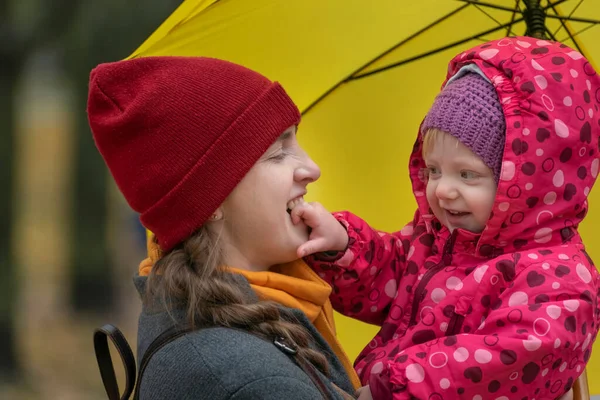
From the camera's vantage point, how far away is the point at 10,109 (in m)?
5.23

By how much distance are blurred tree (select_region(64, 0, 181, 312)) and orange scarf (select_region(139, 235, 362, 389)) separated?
11.7 feet

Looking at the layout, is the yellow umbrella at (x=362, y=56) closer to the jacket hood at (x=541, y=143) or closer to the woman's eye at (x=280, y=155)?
the jacket hood at (x=541, y=143)

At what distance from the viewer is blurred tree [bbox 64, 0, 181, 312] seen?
5422 millimetres

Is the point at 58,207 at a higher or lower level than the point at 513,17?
lower

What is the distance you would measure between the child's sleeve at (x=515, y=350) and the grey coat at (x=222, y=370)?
0.22 meters

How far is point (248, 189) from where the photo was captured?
6.03 feet

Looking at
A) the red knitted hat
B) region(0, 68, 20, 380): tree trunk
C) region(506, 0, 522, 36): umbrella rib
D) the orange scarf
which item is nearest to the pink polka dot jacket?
the orange scarf

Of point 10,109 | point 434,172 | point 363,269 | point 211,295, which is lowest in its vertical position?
point 10,109

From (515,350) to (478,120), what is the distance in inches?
23.0

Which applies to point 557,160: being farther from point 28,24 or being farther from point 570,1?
point 28,24

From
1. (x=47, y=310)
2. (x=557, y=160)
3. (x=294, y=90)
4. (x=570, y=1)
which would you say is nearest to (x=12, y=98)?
(x=47, y=310)

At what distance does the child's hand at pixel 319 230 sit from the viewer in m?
1.93

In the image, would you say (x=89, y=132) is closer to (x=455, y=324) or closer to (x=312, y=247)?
(x=312, y=247)

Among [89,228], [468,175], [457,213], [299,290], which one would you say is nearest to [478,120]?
[468,175]
